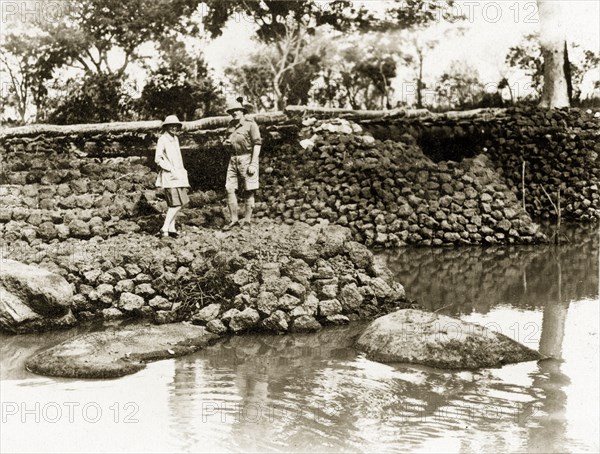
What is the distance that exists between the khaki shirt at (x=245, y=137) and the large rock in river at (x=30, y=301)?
13.4 feet

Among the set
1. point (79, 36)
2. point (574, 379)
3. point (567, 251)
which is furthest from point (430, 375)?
point (79, 36)

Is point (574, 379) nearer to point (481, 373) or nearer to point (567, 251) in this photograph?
point (481, 373)

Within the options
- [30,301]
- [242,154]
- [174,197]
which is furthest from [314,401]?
[242,154]

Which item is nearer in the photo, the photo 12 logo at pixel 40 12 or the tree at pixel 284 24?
the photo 12 logo at pixel 40 12

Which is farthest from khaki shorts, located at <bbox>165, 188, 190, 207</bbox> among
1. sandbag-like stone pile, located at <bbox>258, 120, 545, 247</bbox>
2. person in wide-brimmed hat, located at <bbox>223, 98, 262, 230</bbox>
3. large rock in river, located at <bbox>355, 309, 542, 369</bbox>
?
large rock in river, located at <bbox>355, 309, 542, 369</bbox>

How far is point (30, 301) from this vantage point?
7.52 meters

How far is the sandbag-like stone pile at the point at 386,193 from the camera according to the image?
13242 mm

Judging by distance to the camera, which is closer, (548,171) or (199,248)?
(199,248)

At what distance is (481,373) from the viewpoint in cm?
588

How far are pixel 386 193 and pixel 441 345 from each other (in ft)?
24.6

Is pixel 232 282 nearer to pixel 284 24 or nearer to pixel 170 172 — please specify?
pixel 170 172

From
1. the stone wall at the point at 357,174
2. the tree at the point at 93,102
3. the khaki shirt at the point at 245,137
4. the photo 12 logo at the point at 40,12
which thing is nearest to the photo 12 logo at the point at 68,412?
the khaki shirt at the point at 245,137

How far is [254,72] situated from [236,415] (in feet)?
52.0

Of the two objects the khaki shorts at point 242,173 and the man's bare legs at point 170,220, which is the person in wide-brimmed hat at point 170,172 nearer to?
the man's bare legs at point 170,220
